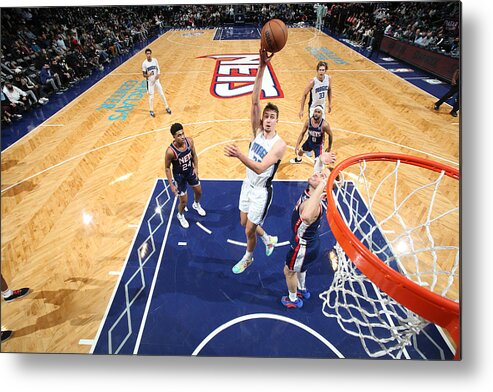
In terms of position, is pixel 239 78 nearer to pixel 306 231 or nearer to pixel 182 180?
pixel 182 180

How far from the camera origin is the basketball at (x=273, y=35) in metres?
3.06

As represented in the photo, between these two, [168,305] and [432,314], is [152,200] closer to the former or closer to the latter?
[168,305]

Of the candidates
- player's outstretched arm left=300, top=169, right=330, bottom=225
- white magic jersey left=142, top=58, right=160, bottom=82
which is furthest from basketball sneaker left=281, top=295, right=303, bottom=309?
white magic jersey left=142, top=58, right=160, bottom=82

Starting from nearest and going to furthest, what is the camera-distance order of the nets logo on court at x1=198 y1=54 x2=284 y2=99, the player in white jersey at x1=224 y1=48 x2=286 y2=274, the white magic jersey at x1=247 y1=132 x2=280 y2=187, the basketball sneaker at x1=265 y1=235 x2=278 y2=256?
1. the player in white jersey at x1=224 y1=48 x2=286 y2=274
2. the white magic jersey at x1=247 y1=132 x2=280 y2=187
3. the basketball sneaker at x1=265 y1=235 x2=278 y2=256
4. the nets logo on court at x1=198 y1=54 x2=284 y2=99

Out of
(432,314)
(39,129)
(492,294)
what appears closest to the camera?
(432,314)

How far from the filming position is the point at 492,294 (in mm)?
2502

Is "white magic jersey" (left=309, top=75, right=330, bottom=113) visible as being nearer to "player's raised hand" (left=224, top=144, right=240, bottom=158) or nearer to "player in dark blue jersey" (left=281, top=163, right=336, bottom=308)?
"player in dark blue jersey" (left=281, top=163, right=336, bottom=308)

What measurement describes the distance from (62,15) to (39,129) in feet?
15.8

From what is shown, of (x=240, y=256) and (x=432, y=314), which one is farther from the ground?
Answer: (x=432, y=314)

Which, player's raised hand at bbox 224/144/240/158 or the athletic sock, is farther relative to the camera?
the athletic sock

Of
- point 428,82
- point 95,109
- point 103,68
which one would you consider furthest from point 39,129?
point 428,82

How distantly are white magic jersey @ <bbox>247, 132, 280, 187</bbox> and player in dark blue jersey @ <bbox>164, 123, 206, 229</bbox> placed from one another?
3.29 ft

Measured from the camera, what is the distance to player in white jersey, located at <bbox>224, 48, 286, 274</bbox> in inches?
106

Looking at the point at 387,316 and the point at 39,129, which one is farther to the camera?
the point at 39,129
